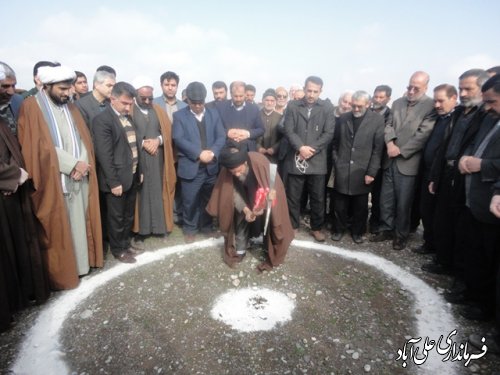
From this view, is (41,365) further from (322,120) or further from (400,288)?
(322,120)

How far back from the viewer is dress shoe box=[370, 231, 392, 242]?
17.4ft

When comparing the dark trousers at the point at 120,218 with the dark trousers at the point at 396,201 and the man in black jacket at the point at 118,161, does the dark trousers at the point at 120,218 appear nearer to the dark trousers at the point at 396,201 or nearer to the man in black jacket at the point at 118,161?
the man in black jacket at the point at 118,161

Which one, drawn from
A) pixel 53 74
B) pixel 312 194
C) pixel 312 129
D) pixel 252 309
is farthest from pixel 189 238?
pixel 53 74

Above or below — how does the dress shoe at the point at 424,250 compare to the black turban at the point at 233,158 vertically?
below

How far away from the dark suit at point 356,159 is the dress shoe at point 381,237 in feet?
0.73

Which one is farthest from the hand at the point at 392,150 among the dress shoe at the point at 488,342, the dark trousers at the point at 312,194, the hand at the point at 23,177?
the hand at the point at 23,177

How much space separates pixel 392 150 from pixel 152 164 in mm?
3584

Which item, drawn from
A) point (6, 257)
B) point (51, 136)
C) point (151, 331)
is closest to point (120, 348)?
point (151, 331)

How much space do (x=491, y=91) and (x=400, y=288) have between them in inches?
93.6

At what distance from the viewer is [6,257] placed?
317 cm

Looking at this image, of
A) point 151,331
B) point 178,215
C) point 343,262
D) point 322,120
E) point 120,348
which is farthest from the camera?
point 178,215

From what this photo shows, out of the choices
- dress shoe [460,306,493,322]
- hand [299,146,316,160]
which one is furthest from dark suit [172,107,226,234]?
dress shoe [460,306,493,322]

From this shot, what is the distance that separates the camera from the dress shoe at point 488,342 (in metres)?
2.86

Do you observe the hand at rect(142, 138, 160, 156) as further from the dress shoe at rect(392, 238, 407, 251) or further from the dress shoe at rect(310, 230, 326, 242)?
the dress shoe at rect(392, 238, 407, 251)
